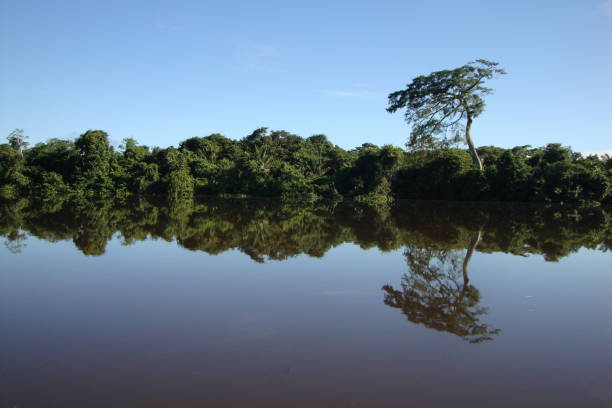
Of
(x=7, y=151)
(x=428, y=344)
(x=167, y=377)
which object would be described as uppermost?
(x=7, y=151)

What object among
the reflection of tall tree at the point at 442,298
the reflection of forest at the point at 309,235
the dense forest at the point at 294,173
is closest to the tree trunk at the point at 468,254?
the reflection of tall tree at the point at 442,298

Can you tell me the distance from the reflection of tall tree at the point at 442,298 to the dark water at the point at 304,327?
26 millimetres

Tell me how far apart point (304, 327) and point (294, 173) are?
30.2 m

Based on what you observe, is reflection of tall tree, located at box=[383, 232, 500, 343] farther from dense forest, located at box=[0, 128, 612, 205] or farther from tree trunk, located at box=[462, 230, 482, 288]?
dense forest, located at box=[0, 128, 612, 205]

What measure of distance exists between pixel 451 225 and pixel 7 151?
4115cm

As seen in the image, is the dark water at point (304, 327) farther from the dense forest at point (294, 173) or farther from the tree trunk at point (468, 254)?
the dense forest at point (294, 173)

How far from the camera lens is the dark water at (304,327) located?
279 centimetres

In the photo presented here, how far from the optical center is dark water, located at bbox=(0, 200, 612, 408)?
9.14 ft

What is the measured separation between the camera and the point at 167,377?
2955mm

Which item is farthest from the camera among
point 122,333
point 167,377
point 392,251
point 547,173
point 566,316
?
point 547,173

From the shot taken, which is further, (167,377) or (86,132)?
(86,132)

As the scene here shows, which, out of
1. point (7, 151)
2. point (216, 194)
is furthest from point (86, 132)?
point (216, 194)

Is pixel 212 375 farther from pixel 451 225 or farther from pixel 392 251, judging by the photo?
pixel 451 225

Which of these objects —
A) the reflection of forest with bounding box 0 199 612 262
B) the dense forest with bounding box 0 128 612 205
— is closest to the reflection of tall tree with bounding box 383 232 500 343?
the reflection of forest with bounding box 0 199 612 262
